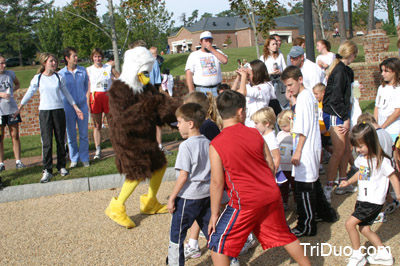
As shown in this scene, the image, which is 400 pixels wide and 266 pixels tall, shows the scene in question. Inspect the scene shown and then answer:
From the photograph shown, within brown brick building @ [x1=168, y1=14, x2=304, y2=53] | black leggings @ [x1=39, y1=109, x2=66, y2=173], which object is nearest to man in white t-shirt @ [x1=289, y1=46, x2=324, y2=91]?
black leggings @ [x1=39, y1=109, x2=66, y2=173]

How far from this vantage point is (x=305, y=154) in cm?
416

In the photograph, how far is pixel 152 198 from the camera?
4973mm

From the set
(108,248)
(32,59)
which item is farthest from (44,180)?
(32,59)

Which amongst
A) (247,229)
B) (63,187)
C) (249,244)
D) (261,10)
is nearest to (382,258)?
(249,244)

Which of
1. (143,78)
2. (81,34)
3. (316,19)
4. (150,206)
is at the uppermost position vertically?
(81,34)

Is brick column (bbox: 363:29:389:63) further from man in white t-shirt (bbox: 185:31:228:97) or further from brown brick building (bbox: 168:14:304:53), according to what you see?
brown brick building (bbox: 168:14:304:53)

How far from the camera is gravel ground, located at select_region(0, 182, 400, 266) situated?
12.8 feet

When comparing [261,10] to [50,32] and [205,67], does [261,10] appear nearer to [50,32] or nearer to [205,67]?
[205,67]

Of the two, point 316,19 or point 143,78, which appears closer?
point 143,78

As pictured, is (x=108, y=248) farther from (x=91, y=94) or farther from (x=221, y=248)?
(x=91, y=94)

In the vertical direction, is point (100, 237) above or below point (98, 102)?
below

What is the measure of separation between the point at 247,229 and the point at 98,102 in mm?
5338

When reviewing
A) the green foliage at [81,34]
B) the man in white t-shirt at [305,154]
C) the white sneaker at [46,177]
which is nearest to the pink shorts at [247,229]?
the man in white t-shirt at [305,154]

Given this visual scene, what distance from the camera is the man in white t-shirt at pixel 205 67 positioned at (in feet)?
22.1
